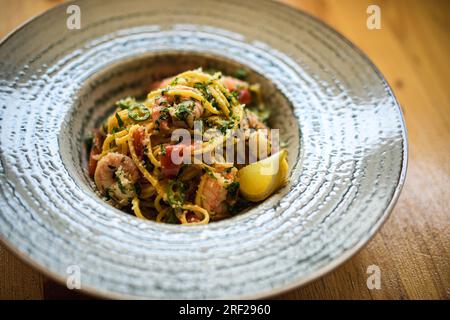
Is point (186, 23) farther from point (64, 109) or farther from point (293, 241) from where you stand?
point (293, 241)

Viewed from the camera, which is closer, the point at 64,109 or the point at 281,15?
the point at 64,109

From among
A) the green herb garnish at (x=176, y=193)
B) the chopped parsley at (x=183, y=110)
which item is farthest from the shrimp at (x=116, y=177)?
the chopped parsley at (x=183, y=110)

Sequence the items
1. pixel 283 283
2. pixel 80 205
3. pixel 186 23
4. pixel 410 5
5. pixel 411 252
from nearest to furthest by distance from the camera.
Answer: pixel 283 283 → pixel 80 205 → pixel 411 252 → pixel 186 23 → pixel 410 5

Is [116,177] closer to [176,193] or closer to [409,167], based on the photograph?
[176,193]

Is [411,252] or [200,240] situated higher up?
[200,240]

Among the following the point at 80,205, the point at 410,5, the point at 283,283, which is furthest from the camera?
the point at 410,5

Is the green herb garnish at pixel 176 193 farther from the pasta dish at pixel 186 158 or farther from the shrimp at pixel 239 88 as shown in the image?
the shrimp at pixel 239 88
